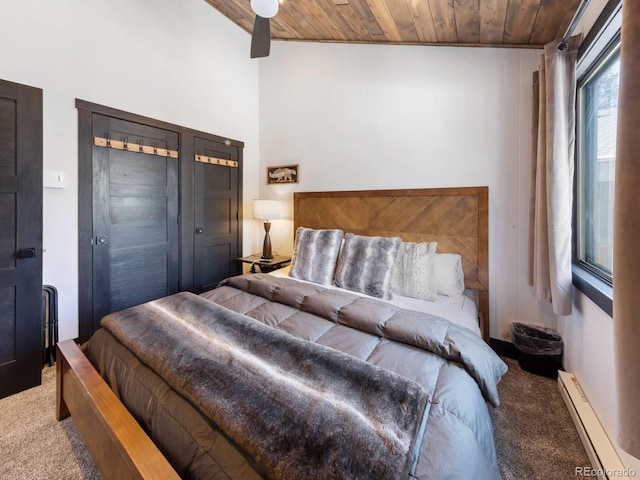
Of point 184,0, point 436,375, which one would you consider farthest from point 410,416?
point 184,0

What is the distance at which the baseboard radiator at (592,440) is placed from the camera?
1232 mm

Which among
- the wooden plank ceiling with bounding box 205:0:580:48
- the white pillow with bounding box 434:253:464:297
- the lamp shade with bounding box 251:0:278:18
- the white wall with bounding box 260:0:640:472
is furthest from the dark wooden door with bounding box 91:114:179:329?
the white pillow with bounding box 434:253:464:297

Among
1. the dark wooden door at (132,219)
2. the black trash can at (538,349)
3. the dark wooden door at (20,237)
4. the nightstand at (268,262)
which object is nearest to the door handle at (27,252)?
the dark wooden door at (20,237)

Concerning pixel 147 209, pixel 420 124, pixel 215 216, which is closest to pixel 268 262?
pixel 215 216

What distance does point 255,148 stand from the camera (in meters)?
3.91

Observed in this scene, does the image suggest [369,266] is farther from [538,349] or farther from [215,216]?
[215,216]

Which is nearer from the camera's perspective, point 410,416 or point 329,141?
point 410,416

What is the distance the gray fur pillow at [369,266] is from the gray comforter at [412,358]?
0.38 m

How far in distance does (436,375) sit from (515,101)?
2.38m

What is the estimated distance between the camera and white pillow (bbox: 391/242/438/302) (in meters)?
2.21

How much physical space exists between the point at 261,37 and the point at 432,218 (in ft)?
6.59

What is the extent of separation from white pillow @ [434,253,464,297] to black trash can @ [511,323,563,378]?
0.59m

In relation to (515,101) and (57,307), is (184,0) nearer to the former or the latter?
(57,307)

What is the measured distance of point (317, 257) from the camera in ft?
8.50
